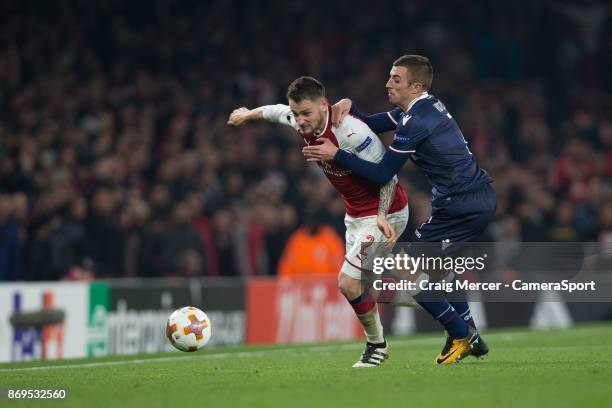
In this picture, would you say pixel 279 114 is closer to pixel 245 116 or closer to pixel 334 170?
pixel 245 116

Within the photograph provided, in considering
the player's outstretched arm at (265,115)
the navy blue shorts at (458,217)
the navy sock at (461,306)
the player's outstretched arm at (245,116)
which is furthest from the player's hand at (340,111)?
the navy sock at (461,306)

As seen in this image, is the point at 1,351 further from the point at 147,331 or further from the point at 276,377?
the point at 276,377

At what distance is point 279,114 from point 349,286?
153 centimetres

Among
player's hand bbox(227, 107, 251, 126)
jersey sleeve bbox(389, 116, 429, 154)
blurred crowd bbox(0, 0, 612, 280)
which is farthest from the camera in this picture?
blurred crowd bbox(0, 0, 612, 280)

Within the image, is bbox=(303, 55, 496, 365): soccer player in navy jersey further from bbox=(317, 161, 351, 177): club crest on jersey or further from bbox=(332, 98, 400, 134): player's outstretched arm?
bbox=(317, 161, 351, 177): club crest on jersey

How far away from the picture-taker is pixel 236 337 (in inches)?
617

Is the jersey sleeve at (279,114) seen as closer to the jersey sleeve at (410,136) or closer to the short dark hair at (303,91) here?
the short dark hair at (303,91)

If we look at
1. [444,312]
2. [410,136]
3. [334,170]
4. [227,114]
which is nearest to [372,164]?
[410,136]

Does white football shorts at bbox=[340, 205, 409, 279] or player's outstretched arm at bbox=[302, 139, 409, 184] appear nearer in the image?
player's outstretched arm at bbox=[302, 139, 409, 184]

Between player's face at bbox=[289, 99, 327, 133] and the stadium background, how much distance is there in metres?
5.32

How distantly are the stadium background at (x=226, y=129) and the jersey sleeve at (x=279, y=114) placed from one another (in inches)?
185

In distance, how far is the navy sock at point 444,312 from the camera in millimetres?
9016

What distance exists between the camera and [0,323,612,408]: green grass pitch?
694 cm

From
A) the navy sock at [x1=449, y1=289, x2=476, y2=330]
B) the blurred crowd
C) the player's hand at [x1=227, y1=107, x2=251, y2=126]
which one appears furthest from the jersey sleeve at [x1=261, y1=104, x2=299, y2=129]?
the blurred crowd
